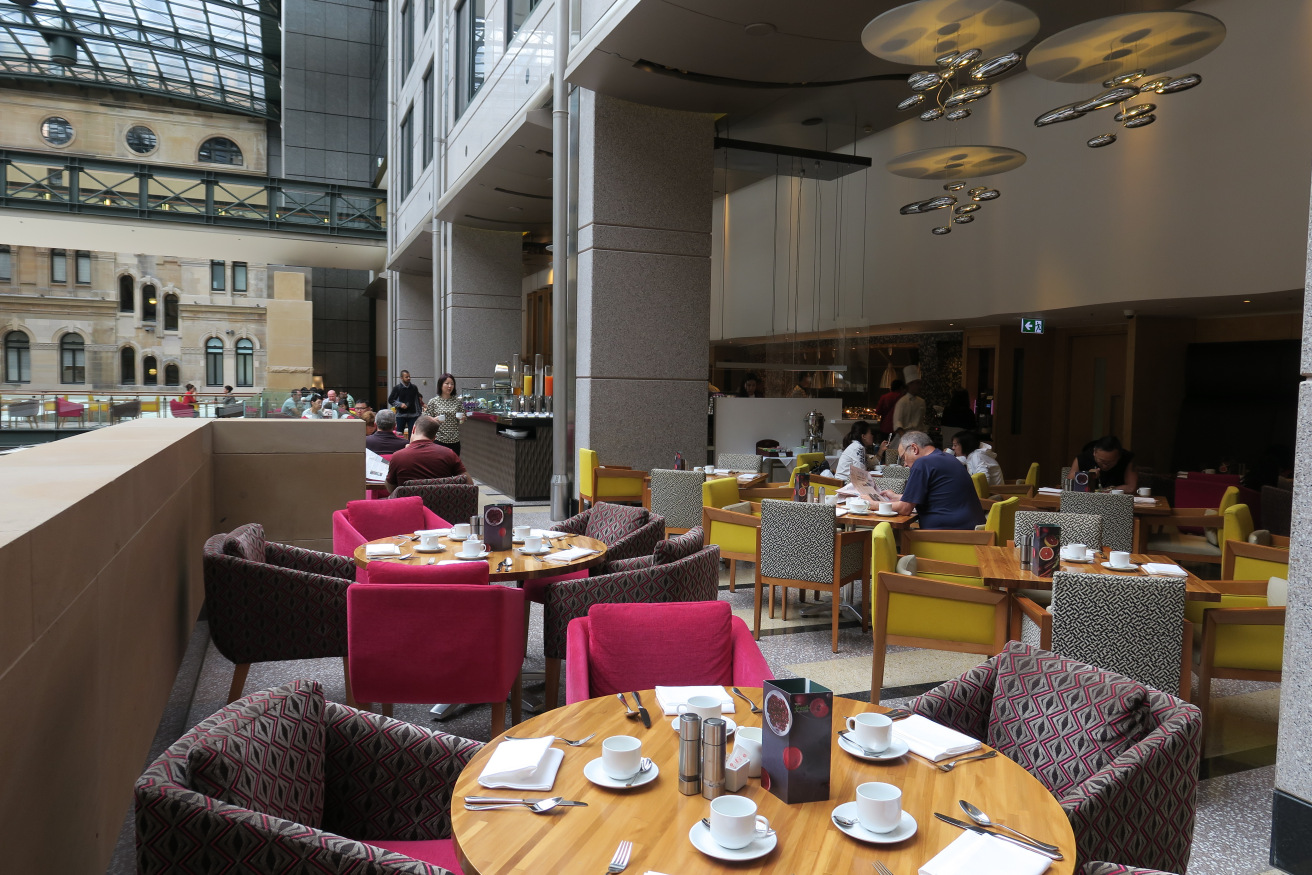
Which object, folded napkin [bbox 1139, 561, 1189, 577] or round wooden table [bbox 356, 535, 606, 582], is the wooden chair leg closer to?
round wooden table [bbox 356, 535, 606, 582]

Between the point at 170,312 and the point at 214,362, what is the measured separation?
331 cm

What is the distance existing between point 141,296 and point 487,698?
3762 centimetres

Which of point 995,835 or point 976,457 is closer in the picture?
point 995,835

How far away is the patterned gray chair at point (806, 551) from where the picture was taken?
192 inches

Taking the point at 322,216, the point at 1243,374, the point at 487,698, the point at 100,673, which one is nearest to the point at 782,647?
the point at 487,698

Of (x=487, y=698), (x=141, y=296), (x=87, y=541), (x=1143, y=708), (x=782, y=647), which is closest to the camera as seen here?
(x=1143, y=708)

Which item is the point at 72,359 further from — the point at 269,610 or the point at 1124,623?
the point at 1124,623

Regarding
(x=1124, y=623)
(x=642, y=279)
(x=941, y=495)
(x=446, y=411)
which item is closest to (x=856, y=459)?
(x=941, y=495)

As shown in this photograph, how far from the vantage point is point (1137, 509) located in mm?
6227

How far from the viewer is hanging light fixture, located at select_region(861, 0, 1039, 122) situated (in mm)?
5070

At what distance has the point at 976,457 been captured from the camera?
7.34 meters

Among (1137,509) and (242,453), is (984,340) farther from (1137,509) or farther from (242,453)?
(242,453)

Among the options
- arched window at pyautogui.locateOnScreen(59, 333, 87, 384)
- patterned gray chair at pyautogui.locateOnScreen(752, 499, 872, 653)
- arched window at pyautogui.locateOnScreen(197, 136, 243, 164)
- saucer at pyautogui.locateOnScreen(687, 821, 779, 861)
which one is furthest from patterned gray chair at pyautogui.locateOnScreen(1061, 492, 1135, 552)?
arched window at pyautogui.locateOnScreen(59, 333, 87, 384)

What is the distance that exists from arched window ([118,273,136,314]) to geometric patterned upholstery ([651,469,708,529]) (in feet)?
115
